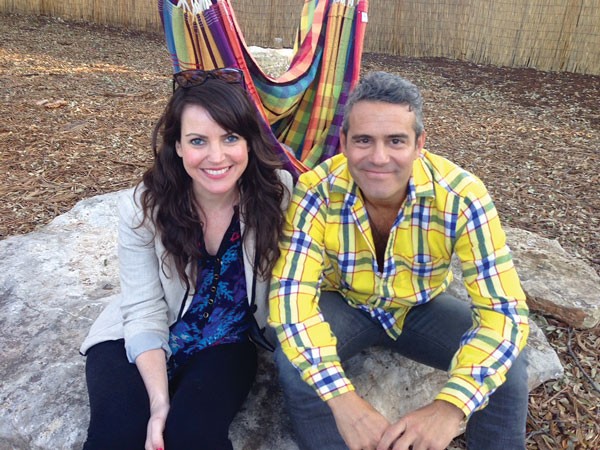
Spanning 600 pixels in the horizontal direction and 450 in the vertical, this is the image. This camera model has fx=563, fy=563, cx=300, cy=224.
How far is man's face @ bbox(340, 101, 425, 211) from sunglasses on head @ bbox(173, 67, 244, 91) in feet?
1.23

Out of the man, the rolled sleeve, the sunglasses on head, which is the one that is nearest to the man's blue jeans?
the man

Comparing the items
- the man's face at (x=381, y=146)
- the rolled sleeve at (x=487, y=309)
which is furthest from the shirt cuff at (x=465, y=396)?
the man's face at (x=381, y=146)

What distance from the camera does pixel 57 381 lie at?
1.91m

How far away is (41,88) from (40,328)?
4.03 meters

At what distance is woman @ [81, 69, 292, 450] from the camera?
1574mm

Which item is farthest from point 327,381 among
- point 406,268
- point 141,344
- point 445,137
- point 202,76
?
point 445,137

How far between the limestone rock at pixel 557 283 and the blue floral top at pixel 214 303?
144 centimetres

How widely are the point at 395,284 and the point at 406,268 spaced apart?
2.4 inches

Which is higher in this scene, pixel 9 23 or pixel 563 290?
pixel 9 23

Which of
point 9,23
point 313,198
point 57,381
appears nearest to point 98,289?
point 57,381

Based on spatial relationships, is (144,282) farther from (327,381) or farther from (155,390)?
(327,381)

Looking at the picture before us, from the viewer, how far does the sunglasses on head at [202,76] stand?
1657 millimetres

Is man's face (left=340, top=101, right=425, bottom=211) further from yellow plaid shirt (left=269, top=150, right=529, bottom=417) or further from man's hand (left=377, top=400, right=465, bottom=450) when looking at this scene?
man's hand (left=377, top=400, right=465, bottom=450)

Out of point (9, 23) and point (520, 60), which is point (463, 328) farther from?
point (9, 23)
